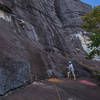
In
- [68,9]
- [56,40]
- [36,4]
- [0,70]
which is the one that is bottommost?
[0,70]

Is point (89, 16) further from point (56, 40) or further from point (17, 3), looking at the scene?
point (17, 3)

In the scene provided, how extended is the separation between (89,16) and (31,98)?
9020mm

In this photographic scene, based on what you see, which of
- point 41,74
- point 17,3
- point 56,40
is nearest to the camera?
point 41,74

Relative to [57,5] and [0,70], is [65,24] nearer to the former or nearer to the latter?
[57,5]

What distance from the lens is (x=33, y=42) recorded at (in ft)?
40.4

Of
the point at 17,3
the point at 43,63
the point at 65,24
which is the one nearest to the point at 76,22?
the point at 65,24

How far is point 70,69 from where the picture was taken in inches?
446

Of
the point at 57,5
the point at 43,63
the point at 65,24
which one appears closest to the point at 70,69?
the point at 43,63

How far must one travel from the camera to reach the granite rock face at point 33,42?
6.40m

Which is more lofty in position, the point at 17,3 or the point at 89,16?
the point at 17,3

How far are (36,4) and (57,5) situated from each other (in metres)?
13.2

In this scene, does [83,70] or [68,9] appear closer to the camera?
[83,70]

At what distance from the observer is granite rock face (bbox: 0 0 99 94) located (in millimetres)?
6398

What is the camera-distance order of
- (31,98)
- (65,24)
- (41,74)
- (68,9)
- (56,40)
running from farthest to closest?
(68,9), (65,24), (56,40), (41,74), (31,98)
